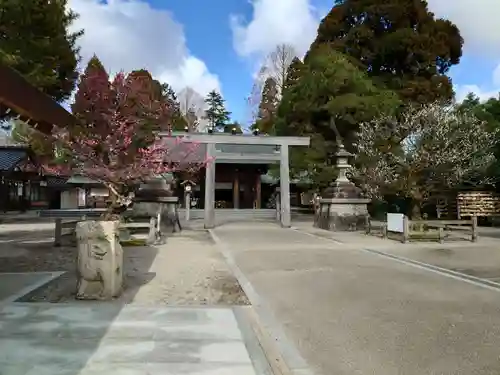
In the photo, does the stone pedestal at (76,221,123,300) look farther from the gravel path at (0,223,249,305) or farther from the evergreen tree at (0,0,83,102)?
the evergreen tree at (0,0,83,102)

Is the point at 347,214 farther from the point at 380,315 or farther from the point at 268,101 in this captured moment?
the point at 268,101

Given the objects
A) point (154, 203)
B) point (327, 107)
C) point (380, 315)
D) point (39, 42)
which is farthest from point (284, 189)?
point (380, 315)

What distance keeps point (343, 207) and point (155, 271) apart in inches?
530

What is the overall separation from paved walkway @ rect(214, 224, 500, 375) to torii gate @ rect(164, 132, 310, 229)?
12.4 m

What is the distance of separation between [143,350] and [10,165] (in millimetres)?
30229

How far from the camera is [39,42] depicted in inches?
784

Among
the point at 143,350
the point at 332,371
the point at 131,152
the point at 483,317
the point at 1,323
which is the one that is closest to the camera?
the point at 332,371

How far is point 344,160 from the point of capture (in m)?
23.4

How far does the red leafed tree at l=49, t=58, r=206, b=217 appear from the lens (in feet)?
62.3

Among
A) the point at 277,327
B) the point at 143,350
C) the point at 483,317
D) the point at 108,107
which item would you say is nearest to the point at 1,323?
the point at 143,350

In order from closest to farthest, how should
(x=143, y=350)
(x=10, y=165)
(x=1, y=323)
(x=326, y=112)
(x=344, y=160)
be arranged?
(x=143, y=350)
(x=1, y=323)
(x=344, y=160)
(x=326, y=112)
(x=10, y=165)

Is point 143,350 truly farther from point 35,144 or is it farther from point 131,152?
point 35,144

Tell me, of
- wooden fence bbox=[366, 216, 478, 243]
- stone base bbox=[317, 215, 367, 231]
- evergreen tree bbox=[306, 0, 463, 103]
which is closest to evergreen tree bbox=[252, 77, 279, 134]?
evergreen tree bbox=[306, 0, 463, 103]

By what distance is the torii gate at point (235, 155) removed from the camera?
78.1 feet
